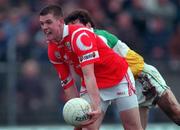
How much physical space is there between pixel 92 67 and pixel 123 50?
1.15m

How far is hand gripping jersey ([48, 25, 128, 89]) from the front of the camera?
33.8 feet

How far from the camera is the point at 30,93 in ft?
50.1

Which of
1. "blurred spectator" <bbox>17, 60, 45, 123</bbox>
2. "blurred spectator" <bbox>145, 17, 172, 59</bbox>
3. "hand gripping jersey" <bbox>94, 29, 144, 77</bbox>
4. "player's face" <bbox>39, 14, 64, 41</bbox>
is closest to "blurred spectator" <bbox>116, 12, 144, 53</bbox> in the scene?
"blurred spectator" <bbox>145, 17, 172, 59</bbox>

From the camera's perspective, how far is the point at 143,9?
1761 centimetres

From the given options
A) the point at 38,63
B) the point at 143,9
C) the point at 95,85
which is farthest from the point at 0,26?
the point at 95,85

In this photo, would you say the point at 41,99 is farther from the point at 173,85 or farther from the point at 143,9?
the point at 143,9

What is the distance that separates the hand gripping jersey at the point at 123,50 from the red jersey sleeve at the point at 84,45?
2.24 feet

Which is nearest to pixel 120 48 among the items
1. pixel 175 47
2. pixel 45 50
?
pixel 45 50

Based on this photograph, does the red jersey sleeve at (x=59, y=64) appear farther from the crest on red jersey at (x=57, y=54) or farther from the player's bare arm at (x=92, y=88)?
the player's bare arm at (x=92, y=88)

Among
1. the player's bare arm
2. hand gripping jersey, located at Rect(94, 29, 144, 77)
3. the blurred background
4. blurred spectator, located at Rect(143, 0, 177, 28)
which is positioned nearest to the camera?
the player's bare arm

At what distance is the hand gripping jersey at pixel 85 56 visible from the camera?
406 inches

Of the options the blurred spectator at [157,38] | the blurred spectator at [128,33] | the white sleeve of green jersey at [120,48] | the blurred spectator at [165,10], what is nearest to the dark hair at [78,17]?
the white sleeve of green jersey at [120,48]

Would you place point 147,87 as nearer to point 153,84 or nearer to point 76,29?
point 153,84

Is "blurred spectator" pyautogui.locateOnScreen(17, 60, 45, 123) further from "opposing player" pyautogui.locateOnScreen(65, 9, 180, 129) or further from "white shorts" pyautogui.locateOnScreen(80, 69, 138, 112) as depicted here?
"white shorts" pyautogui.locateOnScreen(80, 69, 138, 112)
